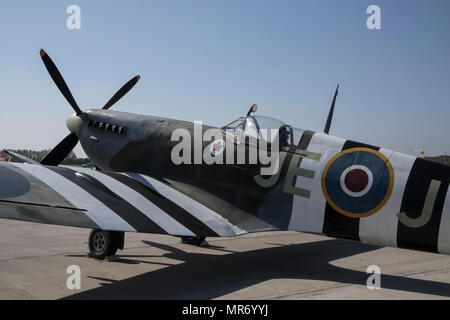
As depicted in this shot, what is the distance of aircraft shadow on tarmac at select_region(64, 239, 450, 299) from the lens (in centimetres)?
515

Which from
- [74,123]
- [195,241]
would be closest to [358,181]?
[195,241]

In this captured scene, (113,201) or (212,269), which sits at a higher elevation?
(113,201)

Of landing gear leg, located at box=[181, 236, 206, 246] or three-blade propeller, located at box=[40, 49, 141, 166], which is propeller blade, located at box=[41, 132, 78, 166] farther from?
landing gear leg, located at box=[181, 236, 206, 246]

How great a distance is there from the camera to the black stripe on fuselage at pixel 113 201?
5.36m

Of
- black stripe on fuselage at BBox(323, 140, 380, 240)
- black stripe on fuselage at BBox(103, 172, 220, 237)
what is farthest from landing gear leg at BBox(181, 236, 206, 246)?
black stripe on fuselage at BBox(323, 140, 380, 240)

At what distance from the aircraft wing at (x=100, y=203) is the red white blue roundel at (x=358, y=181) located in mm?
1580

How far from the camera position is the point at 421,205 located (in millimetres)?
5398

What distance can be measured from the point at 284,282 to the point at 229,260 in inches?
69.6

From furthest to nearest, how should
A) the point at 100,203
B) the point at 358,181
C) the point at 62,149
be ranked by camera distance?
the point at 62,149
the point at 358,181
the point at 100,203

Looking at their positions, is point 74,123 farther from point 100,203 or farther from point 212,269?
point 212,269

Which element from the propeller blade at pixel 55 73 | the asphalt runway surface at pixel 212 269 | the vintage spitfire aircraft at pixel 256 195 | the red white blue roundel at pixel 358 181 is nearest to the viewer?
the asphalt runway surface at pixel 212 269

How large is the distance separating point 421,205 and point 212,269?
10.7 feet

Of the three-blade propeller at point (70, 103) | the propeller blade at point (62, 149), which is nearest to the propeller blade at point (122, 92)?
the three-blade propeller at point (70, 103)

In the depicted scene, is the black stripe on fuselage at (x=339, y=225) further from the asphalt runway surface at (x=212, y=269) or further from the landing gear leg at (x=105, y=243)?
the landing gear leg at (x=105, y=243)
